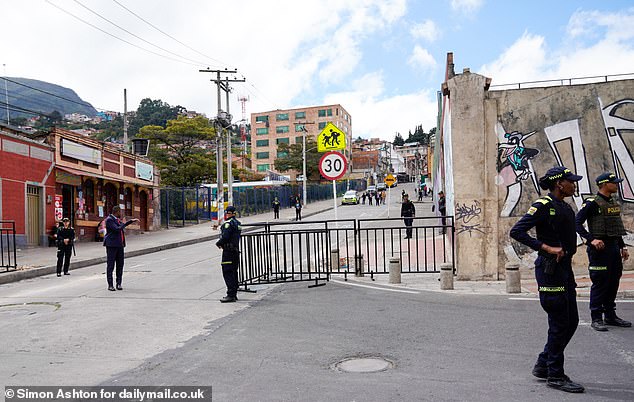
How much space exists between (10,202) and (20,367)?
17.1 m

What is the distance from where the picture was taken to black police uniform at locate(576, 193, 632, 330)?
22.0ft

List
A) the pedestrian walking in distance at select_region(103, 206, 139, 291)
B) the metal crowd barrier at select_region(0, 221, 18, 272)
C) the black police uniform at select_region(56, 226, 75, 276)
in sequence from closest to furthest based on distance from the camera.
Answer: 1. the pedestrian walking in distance at select_region(103, 206, 139, 291)
2. the black police uniform at select_region(56, 226, 75, 276)
3. the metal crowd barrier at select_region(0, 221, 18, 272)

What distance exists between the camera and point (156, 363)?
587 centimetres

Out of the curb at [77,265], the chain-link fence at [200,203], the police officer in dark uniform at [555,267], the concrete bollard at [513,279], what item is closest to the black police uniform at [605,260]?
the police officer in dark uniform at [555,267]

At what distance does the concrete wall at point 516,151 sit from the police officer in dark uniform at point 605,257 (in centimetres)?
389

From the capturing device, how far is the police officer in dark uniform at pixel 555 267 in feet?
15.5

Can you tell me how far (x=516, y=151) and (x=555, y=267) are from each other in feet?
21.3

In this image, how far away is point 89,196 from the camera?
2644 centimetres

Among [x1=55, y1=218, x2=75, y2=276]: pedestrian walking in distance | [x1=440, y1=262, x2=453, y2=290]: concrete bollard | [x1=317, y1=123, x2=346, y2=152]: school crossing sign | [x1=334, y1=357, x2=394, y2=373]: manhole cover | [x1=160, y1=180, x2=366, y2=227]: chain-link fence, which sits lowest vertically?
[x1=334, y1=357, x2=394, y2=373]: manhole cover

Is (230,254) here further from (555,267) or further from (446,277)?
(555,267)

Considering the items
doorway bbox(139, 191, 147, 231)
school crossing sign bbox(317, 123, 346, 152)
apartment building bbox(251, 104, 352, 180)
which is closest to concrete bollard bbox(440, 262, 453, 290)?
school crossing sign bbox(317, 123, 346, 152)

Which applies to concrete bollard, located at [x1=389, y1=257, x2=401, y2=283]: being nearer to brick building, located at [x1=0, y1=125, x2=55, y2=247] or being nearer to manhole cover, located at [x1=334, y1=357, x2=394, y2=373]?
manhole cover, located at [x1=334, y1=357, x2=394, y2=373]

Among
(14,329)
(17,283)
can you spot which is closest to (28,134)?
(17,283)

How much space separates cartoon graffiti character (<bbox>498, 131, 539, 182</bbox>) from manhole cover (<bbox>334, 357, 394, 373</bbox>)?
252 inches
